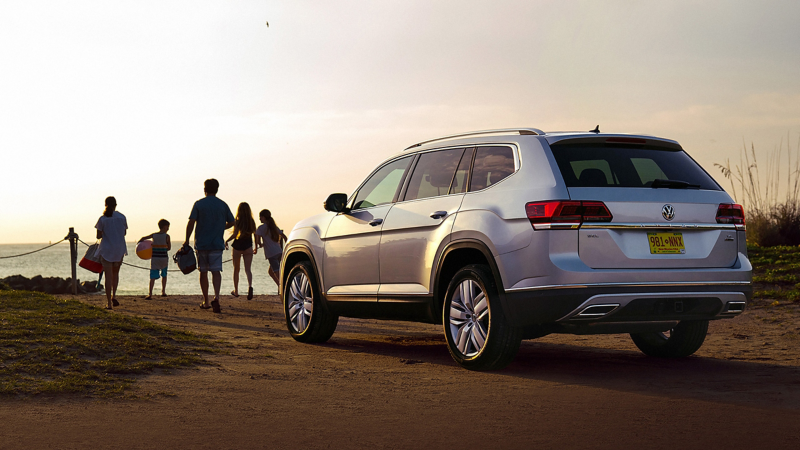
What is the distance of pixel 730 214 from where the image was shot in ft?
22.5

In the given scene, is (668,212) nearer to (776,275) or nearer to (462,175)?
(462,175)

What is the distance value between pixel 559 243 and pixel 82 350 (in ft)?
14.6

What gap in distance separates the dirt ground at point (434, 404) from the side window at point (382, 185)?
1637 millimetres

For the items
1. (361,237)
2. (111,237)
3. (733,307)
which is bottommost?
(733,307)

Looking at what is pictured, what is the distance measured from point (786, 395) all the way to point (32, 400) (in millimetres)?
5461

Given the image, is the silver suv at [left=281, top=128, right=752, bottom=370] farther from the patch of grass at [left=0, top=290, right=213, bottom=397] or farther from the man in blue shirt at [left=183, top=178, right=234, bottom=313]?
the man in blue shirt at [left=183, top=178, right=234, bottom=313]

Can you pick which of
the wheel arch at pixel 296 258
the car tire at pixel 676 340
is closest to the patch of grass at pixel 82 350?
the wheel arch at pixel 296 258

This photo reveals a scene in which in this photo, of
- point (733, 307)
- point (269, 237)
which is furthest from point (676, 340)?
point (269, 237)

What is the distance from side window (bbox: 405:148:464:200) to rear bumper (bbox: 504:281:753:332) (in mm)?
1611

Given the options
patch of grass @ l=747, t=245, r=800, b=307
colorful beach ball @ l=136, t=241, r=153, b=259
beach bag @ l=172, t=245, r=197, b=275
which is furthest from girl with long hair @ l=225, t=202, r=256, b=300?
patch of grass @ l=747, t=245, r=800, b=307

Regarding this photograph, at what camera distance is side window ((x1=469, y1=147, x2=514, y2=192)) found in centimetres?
702

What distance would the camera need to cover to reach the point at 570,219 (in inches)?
247

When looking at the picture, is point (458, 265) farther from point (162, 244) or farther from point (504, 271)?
point (162, 244)

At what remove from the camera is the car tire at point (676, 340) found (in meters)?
8.02
